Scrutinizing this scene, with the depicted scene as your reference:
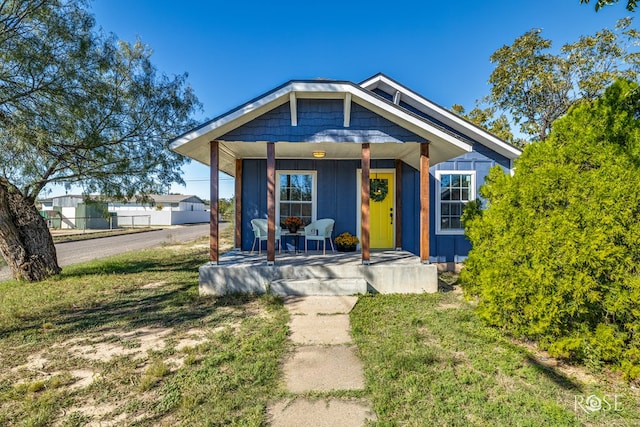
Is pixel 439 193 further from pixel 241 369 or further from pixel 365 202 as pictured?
pixel 241 369

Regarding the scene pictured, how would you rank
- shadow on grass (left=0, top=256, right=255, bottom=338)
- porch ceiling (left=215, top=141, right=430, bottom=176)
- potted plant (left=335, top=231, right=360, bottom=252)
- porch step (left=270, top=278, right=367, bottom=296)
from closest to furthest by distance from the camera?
shadow on grass (left=0, top=256, right=255, bottom=338), porch step (left=270, top=278, right=367, bottom=296), porch ceiling (left=215, top=141, right=430, bottom=176), potted plant (left=335, top=231, right=360, bottom=252)

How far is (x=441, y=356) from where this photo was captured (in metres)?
3.11

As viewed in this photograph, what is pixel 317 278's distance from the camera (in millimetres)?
5539

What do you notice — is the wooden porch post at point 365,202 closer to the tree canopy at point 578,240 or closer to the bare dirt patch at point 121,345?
the tree canopy at point 578,240

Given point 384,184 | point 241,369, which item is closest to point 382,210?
point 384,184

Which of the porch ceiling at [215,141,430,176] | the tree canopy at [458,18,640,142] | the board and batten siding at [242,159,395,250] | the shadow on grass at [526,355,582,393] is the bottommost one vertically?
the shadow on grass at [526,355,582,393]

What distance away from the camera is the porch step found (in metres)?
5.28

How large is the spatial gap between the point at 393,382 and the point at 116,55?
7.99 meters

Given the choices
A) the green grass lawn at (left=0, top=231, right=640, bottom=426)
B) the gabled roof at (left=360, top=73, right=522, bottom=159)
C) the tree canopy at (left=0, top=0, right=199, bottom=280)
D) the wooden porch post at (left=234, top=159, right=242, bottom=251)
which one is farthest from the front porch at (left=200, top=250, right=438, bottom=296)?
the gabled roof at (left=360, top=73, right=522, bottom=159)

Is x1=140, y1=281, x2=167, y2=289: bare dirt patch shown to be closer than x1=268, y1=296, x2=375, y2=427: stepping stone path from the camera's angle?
No

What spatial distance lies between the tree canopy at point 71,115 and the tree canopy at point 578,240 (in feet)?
23.2

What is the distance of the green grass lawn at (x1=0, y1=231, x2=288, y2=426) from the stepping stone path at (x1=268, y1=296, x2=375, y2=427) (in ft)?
0.52

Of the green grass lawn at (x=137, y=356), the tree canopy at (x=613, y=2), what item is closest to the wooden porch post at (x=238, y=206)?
the green grass lawn at (x=137, y=356)

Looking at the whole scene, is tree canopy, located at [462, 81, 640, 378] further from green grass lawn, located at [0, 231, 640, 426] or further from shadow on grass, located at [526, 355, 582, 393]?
green grass lawn, located at [0, 231, 640, 426]
